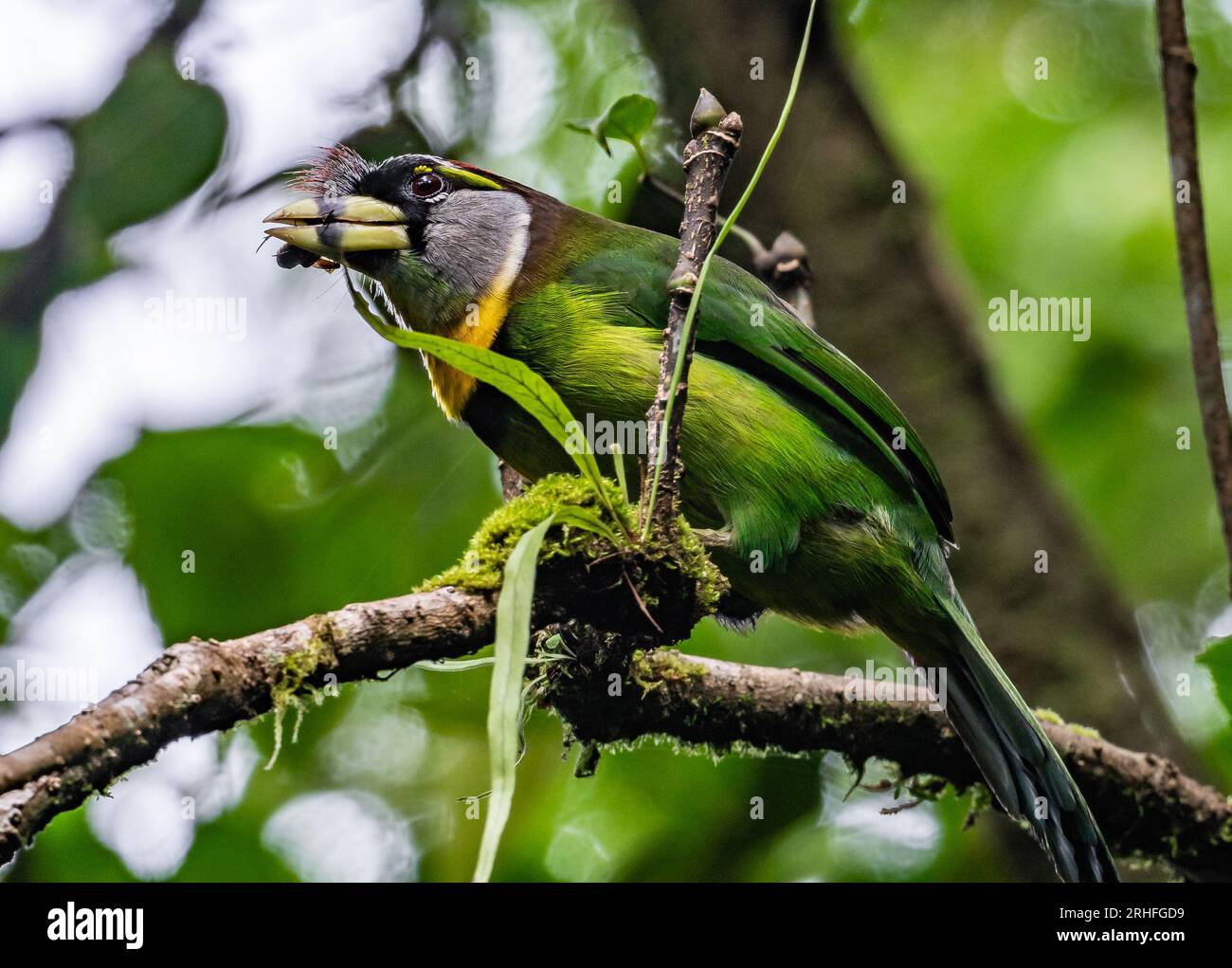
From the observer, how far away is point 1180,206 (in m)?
2.81

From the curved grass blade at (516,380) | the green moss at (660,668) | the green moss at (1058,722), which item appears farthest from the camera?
the green moss at (1058,722)

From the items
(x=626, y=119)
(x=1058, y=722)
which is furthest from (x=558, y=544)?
(x=1058, y=722)

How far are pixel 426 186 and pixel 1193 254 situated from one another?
185 centimetres

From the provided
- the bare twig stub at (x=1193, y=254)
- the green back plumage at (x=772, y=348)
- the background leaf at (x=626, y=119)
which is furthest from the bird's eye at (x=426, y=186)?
the bare twig stub at (x=1193, y=254)

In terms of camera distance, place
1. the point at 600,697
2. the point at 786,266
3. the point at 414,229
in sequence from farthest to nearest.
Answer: the point at 786,266 < the point at 414,229 < the point at 600,697

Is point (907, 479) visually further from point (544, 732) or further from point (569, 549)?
point (544, 732)

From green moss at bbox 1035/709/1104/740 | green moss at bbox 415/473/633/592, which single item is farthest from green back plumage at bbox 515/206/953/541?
green moss at bbox 415/473/633/592

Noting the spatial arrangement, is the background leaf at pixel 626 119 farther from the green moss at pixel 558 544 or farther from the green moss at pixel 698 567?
the green moss at pixel 698 567

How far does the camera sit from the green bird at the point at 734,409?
2.72m

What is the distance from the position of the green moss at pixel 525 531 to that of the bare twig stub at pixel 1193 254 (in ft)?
4.92

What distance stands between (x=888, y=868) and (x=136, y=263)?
121 inches

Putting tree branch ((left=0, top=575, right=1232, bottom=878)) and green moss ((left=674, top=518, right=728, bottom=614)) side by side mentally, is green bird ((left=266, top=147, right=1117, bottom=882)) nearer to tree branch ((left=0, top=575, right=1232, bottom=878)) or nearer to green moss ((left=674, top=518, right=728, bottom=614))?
tree branch ((left=0, top=575, right=1232, bottom=878))

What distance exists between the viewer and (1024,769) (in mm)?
2738

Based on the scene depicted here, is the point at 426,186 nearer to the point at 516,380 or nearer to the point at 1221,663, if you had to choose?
the point at 516,380
